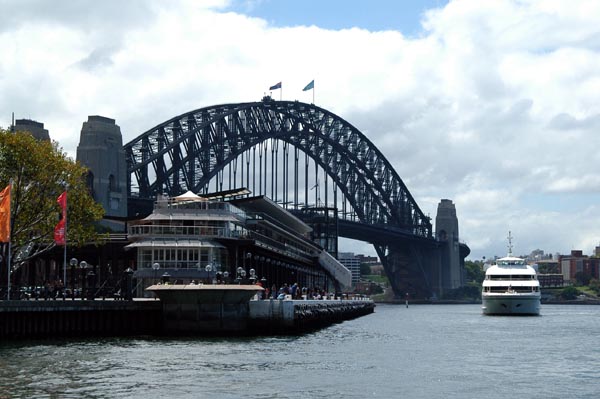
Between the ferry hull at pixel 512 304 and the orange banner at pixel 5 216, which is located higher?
the orange banner at pixel 5 216

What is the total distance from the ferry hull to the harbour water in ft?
176

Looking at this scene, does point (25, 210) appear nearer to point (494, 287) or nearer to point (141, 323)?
point (141, 323)

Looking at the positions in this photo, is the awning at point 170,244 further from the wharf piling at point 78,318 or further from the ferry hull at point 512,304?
the ferry hull at point 512,304

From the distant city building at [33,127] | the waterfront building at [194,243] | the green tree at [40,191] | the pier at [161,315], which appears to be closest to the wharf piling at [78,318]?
the pier at [161,315]

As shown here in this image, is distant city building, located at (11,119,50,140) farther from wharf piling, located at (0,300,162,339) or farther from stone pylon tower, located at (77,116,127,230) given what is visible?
wharf piling, located at (0,300,162,339)

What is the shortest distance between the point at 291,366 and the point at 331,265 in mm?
111931

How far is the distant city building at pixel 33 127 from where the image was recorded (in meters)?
125

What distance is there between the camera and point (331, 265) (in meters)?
162

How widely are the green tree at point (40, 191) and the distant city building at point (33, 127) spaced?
42157 millimetres

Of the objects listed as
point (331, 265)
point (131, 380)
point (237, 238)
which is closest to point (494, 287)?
point (331, 265)

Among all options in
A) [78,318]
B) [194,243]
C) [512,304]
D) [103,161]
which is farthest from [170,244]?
[512,304]

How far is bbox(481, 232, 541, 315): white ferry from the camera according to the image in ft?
414

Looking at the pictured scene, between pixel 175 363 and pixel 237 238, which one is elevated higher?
pixel 237 238

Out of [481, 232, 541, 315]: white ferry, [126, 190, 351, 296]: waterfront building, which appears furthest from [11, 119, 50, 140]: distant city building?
[481, 232, 541, 315]: white ferry
